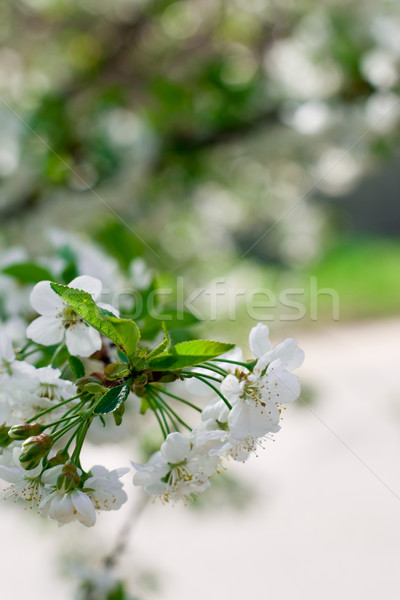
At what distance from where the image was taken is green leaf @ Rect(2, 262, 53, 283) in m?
0.74

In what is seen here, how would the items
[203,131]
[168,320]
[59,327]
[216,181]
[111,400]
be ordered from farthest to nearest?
[216,181], [203,131], [168,320], [59,327], [111,400]

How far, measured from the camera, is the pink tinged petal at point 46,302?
Result: 533 mm

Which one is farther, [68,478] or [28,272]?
[28,272]

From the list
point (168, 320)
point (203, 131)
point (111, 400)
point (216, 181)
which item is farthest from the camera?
point (216, 181)

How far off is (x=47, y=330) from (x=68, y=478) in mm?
142

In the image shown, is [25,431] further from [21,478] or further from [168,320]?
[168,320]

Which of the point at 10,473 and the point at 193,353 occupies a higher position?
the point at 193,353

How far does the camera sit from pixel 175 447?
0.48 metres

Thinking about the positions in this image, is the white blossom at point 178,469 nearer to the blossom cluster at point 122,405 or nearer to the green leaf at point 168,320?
the blossom cluster at point 122,405

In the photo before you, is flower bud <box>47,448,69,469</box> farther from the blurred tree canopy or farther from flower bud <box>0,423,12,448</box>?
the blurred tree canopy

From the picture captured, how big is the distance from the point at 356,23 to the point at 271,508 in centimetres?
157

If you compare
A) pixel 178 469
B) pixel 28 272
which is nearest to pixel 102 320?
pixel 178 469

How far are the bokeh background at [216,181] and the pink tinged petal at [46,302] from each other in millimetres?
335

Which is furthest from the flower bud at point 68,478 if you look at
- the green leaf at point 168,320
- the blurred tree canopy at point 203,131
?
the blurred tree canopy at point 203,131
